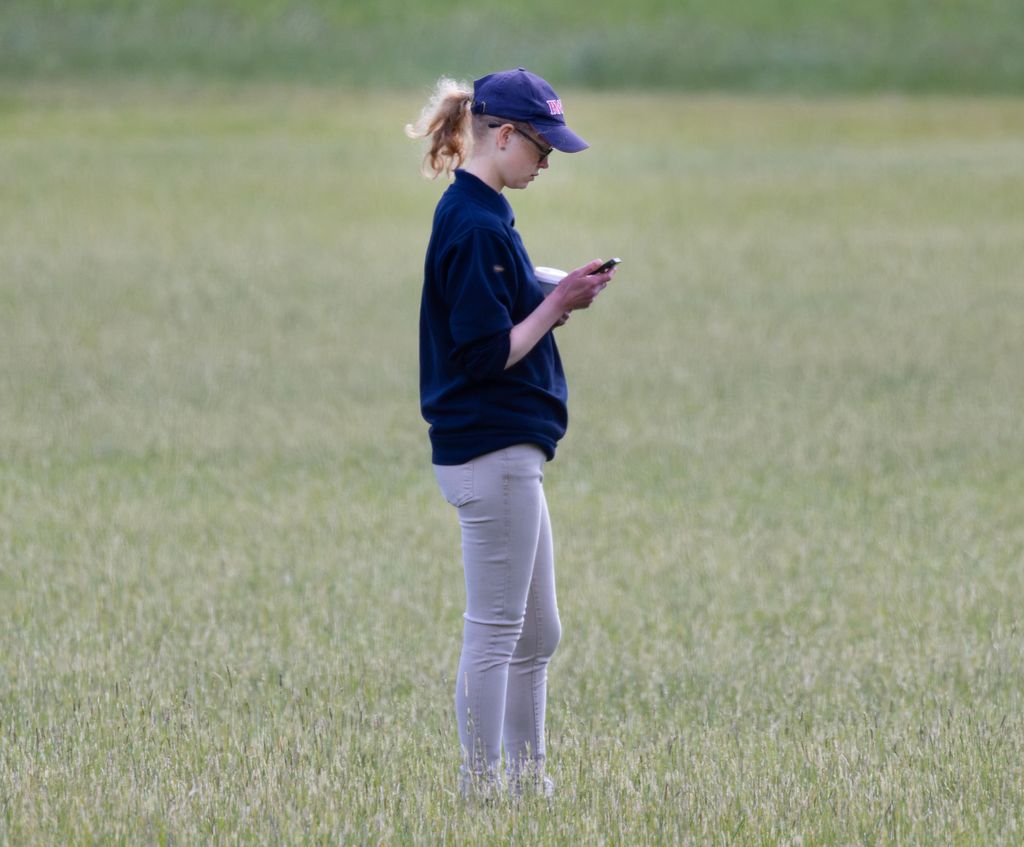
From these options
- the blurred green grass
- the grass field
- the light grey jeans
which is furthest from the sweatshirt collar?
the blurred green grass

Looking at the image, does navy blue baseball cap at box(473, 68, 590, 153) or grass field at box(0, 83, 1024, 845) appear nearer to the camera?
navy blue baseball cap at box(473, 68, 590, 153)

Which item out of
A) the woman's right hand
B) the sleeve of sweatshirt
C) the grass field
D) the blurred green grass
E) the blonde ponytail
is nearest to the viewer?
the sleeve of sweatshirt

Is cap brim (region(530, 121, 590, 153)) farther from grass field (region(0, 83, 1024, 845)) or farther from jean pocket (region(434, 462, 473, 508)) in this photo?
grass field (region(0, 83, 1024, 845))

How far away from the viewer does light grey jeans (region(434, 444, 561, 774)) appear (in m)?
5.00

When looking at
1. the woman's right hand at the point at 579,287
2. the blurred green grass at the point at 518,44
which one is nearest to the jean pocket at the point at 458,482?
the woman's right hand at the point at 579,287

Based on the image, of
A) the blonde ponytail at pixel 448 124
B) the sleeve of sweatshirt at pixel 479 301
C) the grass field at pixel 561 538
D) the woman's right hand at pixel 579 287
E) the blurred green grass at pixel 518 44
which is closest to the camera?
the sleeve of sweatshirt at pixel 479 301

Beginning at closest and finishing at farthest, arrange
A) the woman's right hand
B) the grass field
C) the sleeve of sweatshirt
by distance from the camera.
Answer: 1. the sleeve of sweatshirt
2. the woman's right hand
3. the grass field

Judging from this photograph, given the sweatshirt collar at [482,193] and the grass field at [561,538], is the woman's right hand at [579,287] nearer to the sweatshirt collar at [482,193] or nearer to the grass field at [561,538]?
the sweatshirt collar at [482,193]

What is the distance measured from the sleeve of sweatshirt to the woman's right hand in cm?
19

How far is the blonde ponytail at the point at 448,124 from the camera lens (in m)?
5.13

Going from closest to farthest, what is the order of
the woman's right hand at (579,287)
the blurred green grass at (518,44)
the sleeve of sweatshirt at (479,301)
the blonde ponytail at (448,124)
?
the sleeve of sweatshirt at (479,301)
the woman's right hand at (579,287)
the blonde ponytail at (448,124)
the blurred green grass at (518,44)

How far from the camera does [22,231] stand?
24000 millimetres

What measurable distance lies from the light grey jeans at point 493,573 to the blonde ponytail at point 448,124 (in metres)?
0.95

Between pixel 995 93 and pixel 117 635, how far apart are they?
51.7 m
